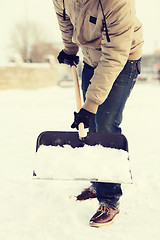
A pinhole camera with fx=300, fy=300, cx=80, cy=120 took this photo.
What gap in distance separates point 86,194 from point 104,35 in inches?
52.2

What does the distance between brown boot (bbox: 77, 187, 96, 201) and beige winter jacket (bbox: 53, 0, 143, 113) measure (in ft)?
2.91

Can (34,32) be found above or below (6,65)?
below

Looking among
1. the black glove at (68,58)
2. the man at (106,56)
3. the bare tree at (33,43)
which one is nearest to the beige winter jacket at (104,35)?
the man at (106,56)

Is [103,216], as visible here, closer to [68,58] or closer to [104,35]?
[104,35]

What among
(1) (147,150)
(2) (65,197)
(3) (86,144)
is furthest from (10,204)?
(1) (147,150)

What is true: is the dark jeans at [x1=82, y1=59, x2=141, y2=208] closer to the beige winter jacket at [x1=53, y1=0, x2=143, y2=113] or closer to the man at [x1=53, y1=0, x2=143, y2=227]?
the man at [x1=53, y1=0, x2=143, y2=227]

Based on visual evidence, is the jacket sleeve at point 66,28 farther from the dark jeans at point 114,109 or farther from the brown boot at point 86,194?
the brown boot at point 86,194

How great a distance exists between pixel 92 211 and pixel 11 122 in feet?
15.4

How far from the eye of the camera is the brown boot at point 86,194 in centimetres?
248

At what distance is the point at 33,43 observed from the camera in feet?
166

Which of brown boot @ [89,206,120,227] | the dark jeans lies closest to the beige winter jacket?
the dark jeans

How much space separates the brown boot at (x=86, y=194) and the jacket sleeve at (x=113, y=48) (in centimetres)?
92

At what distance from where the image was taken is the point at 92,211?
2.29 metres

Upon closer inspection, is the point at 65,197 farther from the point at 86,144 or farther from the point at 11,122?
the point at 11,122
